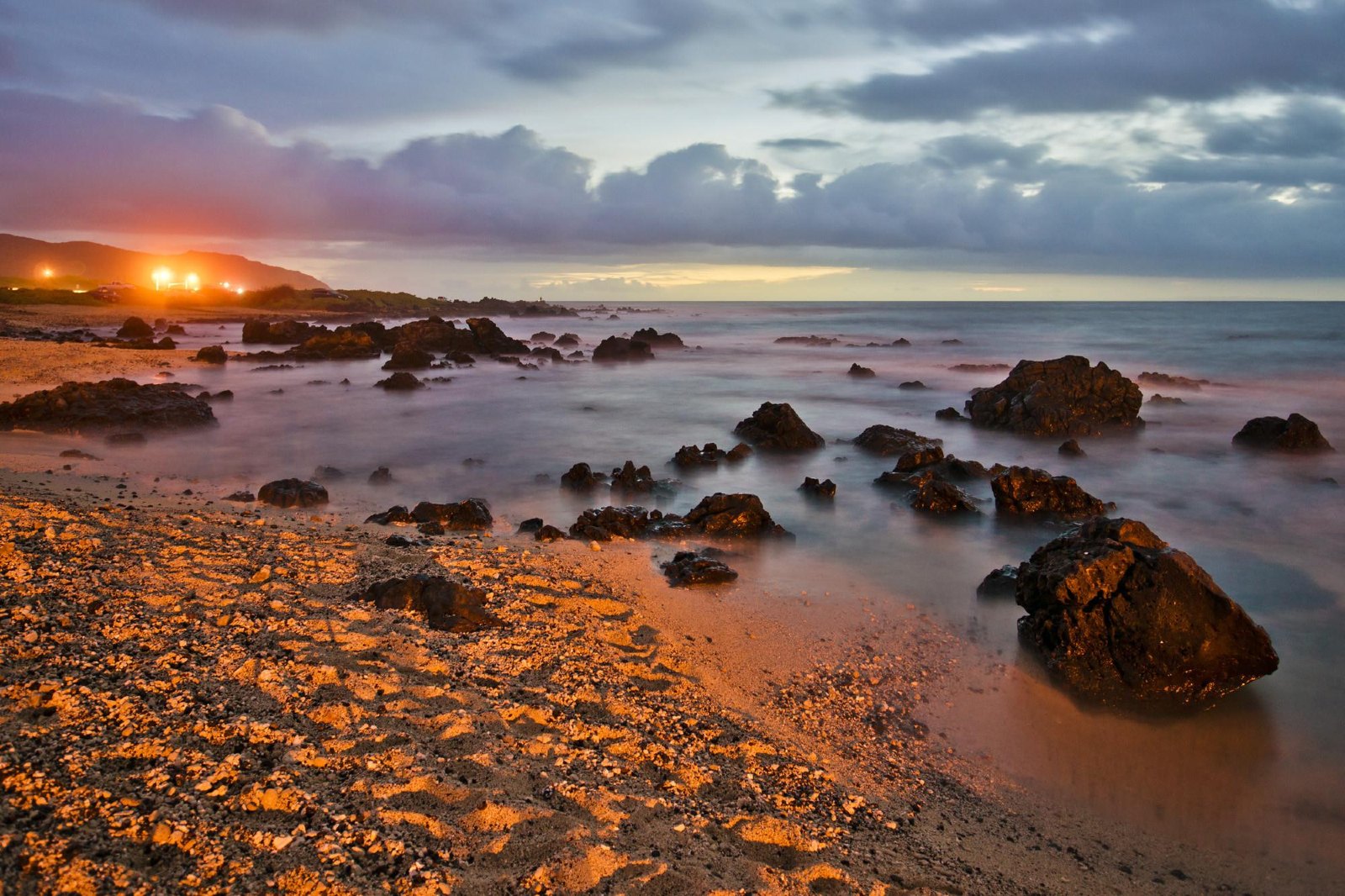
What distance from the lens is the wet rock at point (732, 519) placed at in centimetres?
880

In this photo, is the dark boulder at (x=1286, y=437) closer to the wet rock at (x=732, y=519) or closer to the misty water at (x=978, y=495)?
the misty water at (x=978, y=495)

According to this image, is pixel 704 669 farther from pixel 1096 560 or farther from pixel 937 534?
pixel 937 534

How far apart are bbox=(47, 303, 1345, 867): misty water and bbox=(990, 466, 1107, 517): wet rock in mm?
395

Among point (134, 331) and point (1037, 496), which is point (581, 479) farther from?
point (134, 331)

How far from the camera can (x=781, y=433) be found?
1453 centimetres

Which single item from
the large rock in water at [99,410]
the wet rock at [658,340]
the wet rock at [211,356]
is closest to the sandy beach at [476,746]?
the large rock in water at [99,410]

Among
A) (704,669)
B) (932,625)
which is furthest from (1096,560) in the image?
(704,669)

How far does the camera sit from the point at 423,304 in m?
80.4

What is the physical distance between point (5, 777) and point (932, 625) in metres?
6.00

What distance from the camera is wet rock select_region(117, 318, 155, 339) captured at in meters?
30.3

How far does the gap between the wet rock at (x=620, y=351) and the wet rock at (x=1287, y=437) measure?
78.0ft

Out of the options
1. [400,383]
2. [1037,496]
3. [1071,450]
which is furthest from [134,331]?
[1037,496]

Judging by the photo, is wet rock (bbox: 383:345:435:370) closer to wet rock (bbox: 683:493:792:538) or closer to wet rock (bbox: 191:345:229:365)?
wet rock (bbox: 191:345:229:365)

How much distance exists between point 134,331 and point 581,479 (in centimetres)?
2811
